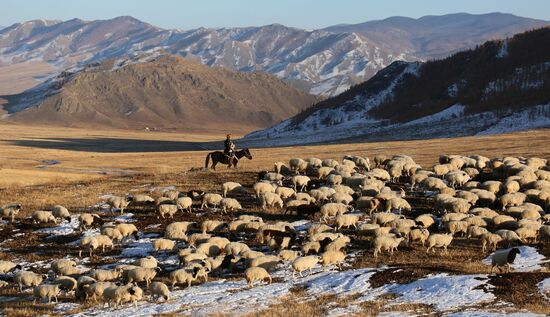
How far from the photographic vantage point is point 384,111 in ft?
480

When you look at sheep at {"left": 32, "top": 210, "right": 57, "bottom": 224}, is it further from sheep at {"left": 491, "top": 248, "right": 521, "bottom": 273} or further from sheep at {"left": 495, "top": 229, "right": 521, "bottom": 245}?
sheep at {"left": 491, "top": 248, "right": 521, "bottom": 273}

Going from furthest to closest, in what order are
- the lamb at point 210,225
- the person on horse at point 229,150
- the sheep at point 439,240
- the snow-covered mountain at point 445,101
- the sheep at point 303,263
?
the snow-covered mountain at point 445,101 < the person on horse at point 229,150 < the lamb at point 210,225 < the sheep at point 439,240 < the sheep at point 303,263

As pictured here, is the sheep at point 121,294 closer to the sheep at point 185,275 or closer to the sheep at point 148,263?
the sheep at point 185,275

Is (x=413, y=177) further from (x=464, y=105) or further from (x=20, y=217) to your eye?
(x=464, y=105)

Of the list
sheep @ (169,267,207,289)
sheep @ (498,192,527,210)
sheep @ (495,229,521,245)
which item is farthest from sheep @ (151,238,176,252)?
sheep @ (498,192,527,210)

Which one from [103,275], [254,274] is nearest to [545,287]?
[254,274]

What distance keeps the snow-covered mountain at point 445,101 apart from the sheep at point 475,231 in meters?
69.7

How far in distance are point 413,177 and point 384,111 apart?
113 metres

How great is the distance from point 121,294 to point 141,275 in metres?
1.76

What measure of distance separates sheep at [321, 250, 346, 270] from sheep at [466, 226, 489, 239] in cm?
550

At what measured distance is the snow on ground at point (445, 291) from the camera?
17406 mm

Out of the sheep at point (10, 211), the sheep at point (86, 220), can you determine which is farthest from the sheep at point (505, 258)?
the sheep at point (10, 211)

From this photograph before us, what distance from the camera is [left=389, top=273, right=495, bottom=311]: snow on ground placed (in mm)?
17406

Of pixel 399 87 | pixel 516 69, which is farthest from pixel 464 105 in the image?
pixel 399 87
